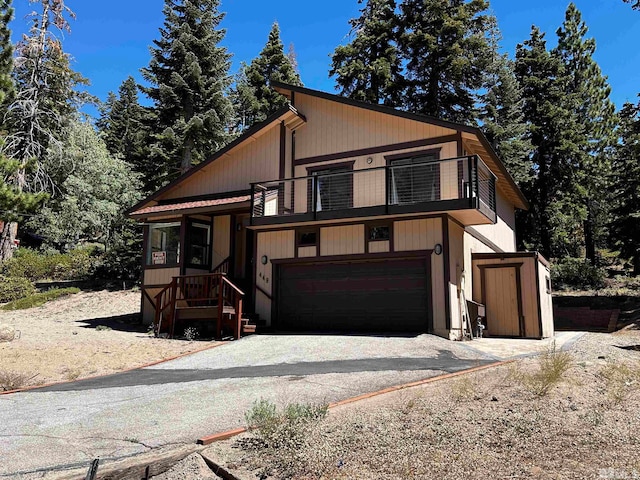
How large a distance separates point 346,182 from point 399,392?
31.6ft

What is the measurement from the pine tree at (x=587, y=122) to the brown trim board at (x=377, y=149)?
19.4 metres

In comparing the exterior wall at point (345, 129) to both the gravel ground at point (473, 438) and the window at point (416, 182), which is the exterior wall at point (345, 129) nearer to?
the window at point (416, 182)

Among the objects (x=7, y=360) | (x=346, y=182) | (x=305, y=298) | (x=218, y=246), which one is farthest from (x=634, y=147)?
(x=7, y=360)

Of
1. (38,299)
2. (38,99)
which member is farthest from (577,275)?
(38,99)

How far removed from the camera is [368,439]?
16.1ft

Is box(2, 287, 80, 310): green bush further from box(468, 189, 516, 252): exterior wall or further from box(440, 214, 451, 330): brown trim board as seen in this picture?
box(468, 189, 516, 252): exterior wall

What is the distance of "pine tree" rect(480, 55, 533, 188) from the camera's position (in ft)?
92.8

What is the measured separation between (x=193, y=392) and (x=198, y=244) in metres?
10.5

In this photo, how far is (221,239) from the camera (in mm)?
17828

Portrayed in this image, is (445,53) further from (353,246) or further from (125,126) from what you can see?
(125,126)

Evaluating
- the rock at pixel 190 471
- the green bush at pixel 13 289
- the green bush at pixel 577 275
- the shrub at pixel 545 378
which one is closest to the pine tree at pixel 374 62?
the green bush at pixel 577 275

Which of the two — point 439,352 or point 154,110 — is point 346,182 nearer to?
point 439,352

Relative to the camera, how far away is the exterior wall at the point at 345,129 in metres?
15.1

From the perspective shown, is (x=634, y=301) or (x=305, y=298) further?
(x=634, y=301)
